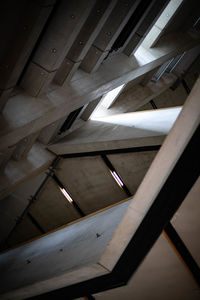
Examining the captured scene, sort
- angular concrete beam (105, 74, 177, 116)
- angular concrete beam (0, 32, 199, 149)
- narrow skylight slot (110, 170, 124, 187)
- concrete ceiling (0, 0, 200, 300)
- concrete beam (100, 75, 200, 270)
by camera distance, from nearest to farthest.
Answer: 1. concrete beam (100, 75, 200, 270)
2. concrete ceiling (0, 0, 200, 300)
3. angular concrete beam (0, 32, 199, 149)
4. narrow skylight slot (110, 170, 124, 187)
5. angular concrete beam (105, 74, 177, 116)

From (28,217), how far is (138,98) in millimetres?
6832

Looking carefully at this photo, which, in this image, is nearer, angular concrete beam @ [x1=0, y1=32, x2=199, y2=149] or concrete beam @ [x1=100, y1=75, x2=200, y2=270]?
concrete beam @ [x1=100, y1=75, x2=200, y2=270]

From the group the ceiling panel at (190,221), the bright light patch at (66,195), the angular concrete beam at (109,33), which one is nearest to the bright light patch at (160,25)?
the angular concrete beam at (109,33)

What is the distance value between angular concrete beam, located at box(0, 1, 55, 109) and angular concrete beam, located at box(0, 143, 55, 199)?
4716mm

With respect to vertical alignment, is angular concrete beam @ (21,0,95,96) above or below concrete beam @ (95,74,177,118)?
below

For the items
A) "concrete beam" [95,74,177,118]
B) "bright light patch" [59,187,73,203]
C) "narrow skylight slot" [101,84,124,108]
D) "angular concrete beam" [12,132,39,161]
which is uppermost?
"concrete beam" [95,74,177,118]

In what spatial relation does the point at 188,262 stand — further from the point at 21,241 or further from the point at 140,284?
the point at 21,241

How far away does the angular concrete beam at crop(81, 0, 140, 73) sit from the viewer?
26.3 feet

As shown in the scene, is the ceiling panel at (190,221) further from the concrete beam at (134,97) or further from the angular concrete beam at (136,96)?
the angular concrete beam at (136,96)

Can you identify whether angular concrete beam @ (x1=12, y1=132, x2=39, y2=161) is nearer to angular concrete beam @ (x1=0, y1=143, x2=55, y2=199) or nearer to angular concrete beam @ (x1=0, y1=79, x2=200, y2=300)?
angular concrete beam @ (x1=0, y1=143, x2=55, y2=199)

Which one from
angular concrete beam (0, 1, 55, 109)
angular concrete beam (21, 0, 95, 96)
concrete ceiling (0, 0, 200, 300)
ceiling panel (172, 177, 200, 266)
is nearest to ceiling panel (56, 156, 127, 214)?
concrete ceiling (0, 0, 200, 300)

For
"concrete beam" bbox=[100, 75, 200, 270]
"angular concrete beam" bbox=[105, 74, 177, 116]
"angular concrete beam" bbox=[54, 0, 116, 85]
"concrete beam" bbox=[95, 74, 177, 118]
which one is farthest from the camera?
"angular concrete beam" bbox=[105, 74, 177, 116]

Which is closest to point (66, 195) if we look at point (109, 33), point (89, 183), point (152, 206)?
point (89, 183)

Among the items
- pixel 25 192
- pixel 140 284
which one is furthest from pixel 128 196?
pixel 140 284
